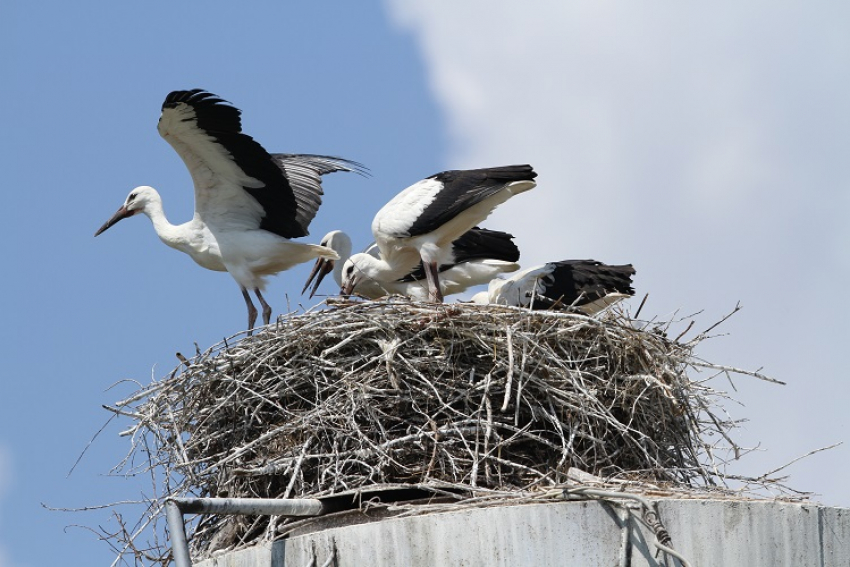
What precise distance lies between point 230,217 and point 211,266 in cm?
49

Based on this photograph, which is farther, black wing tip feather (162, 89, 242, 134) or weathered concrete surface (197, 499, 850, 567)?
black wing tip feather (162, 89, 242, 134)

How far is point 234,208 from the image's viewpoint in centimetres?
1167

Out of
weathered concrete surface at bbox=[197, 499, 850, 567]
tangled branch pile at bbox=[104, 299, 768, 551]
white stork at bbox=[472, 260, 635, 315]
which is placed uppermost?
white stork at bbox=[472, 260, 635, 315]

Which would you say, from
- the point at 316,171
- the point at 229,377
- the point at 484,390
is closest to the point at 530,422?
the point at 484,390

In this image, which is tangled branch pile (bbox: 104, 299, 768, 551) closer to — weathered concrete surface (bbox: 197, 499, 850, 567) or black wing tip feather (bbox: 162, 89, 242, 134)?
weathered concrete surface (bbox: 197, 499, 850, 567)

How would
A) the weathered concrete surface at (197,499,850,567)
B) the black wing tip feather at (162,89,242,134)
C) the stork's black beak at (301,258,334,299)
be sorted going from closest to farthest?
1. the weathered concrete surface at (197,499,850,567)
2. the black wing tip feather at (162,89,242,134)
3. the stork's black beak at (301,258,334,299)

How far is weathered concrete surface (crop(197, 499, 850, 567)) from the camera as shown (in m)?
6.61

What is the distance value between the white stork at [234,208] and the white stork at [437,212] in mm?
692

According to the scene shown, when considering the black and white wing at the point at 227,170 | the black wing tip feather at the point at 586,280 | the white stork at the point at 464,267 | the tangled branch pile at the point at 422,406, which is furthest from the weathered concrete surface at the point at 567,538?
the white stork at the point at 464,267

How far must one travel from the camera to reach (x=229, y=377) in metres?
8.21

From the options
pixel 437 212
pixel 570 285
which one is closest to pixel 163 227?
pixel 437 212

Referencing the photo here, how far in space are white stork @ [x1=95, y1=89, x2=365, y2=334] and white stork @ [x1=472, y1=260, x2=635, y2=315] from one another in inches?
61.5

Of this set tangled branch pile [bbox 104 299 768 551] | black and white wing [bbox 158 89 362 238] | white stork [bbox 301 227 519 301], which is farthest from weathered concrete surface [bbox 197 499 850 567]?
white stork [bbox 301 227 519 301]

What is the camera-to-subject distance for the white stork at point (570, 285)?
36.2ft
